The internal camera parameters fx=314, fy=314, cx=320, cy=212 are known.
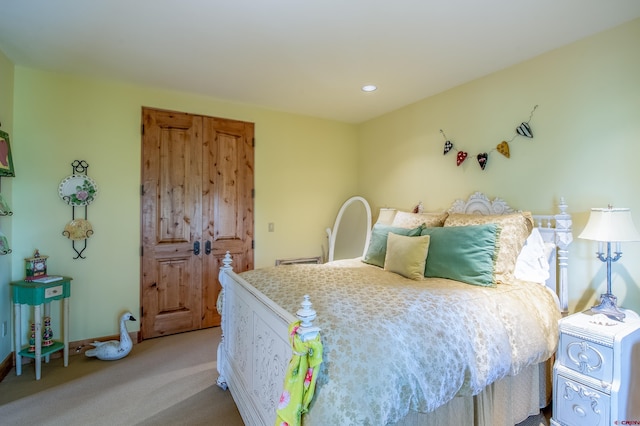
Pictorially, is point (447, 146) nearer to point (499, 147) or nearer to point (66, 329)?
point (499, 147)

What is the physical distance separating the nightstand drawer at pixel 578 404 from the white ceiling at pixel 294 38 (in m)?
2.26

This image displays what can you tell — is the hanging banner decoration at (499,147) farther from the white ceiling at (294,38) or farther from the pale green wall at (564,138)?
the white ceiling at (294,38)

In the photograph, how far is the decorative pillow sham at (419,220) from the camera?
9.09ft

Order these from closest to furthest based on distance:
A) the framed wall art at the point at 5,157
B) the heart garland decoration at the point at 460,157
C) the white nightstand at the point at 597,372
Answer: the white nightstand at the point at 597,372, the framed wall art at the point at 5,157, the heart garland decoration at the point at 460,157

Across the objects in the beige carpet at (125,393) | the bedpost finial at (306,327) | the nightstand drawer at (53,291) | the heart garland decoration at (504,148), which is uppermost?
the heart garland decoration at (504,148)

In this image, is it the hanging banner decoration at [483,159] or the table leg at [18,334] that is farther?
the hanging banner decoration at [483,159]

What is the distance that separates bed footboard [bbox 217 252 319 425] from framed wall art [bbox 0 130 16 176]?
6.16 ft

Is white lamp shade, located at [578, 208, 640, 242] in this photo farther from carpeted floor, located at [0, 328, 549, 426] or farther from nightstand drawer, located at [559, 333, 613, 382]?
carpeted floor, located at [0, 328, 549, 426]

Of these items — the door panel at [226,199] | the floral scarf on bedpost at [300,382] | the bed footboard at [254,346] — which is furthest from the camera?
the door panel at [226,199]

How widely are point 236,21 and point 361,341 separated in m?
2.09

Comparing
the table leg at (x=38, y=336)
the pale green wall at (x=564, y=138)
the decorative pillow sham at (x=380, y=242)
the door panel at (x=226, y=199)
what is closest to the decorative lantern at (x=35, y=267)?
the table leg at (x=38, y=336)

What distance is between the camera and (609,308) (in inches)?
75.8

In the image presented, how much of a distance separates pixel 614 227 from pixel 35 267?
430cm

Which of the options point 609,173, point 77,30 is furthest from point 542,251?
point 77,30
